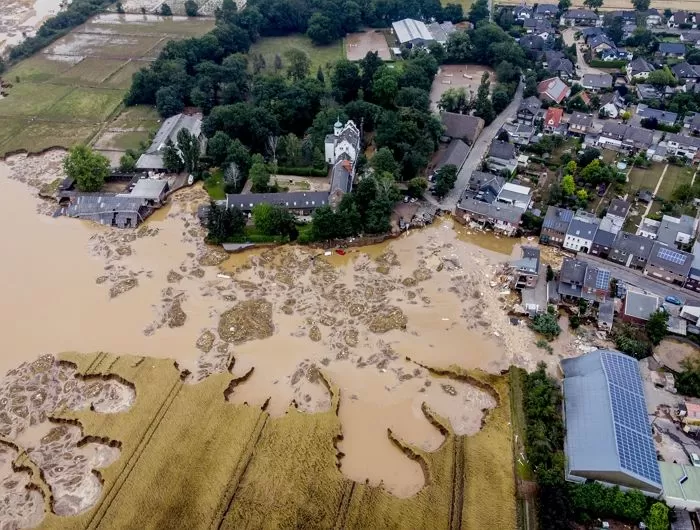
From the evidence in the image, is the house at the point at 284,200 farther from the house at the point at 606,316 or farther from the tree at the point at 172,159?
the house at the point at 606,316

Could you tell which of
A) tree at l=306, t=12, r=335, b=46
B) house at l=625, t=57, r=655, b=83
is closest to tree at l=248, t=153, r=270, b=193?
tree at l=306, t=12, r=335, b=46

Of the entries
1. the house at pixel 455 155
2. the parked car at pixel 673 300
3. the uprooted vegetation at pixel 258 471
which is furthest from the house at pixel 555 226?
the uprooted vegetation at pixel 258 471

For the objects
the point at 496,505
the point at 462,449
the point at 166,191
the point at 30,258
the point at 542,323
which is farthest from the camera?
the point at 166,191

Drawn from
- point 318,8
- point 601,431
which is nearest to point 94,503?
point 601,431

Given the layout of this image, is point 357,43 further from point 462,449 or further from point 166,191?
point 462,449

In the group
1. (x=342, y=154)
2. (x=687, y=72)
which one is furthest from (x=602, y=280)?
(x=687, y=72)

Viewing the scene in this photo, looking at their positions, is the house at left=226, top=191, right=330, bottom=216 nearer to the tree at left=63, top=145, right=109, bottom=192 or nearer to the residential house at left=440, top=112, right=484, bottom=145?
the tree at left=63, top=145, right=109, bottom=192
